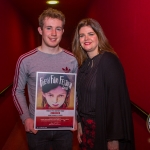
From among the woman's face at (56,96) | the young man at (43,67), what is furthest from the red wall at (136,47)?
the woman's face at (56,96)

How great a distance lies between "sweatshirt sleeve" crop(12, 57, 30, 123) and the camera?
1.84m

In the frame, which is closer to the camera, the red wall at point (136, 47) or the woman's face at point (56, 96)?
the woman's face at point (56, 96)

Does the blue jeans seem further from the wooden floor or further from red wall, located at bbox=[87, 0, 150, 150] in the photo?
the wooden floor

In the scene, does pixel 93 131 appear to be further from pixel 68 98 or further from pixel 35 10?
pixel 35 10

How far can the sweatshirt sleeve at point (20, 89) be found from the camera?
1842 mm

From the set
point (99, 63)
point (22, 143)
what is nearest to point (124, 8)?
point (99, 63)

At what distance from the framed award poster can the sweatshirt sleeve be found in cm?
14

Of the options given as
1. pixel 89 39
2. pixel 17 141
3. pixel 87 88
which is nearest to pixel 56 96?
pixel 87 88

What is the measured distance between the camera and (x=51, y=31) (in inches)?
71.6

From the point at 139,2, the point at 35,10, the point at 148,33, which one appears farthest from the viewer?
the point at 35,10

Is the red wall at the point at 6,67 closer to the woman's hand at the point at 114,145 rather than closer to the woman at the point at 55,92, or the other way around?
the woman at the point at 55,92

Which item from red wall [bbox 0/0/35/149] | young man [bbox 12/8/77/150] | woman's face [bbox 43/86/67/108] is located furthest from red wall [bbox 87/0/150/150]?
red wall [bbox 0/0/35/149]

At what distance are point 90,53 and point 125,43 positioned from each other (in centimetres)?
119

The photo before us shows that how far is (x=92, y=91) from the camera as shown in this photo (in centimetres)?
170
